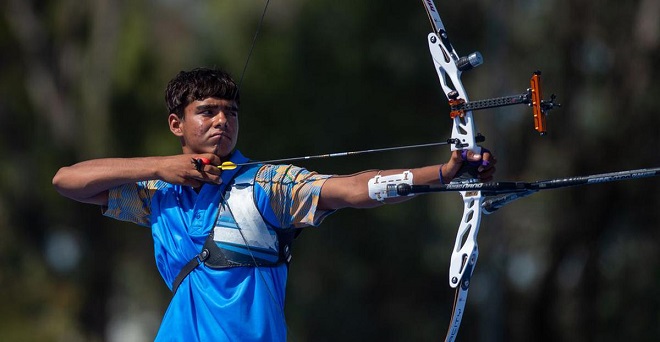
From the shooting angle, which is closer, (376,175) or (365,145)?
(376,175)

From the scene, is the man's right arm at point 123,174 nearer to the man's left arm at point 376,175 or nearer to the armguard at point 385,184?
the man's left arm at point 376,175

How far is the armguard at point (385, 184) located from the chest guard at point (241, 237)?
1.24 feet

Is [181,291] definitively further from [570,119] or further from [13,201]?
[13,201]

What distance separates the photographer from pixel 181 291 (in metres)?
3.94

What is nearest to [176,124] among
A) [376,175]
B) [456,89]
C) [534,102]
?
[376,175]

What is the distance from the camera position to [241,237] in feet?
12.7

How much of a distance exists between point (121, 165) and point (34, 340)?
33.3 ft

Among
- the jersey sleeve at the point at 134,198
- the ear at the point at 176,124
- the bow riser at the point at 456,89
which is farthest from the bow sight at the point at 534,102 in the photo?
Answer: the jersey sleeve at the point at 134,198

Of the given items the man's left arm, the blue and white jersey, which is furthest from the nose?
the man's left arm

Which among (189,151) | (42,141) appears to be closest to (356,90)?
(42,141)

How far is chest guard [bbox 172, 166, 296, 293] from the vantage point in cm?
388

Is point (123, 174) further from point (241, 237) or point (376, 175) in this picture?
point (376, 175)

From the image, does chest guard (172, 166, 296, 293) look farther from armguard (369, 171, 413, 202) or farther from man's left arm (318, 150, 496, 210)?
armguard (369, 171, 413, 202)

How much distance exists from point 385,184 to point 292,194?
33 centimetres
